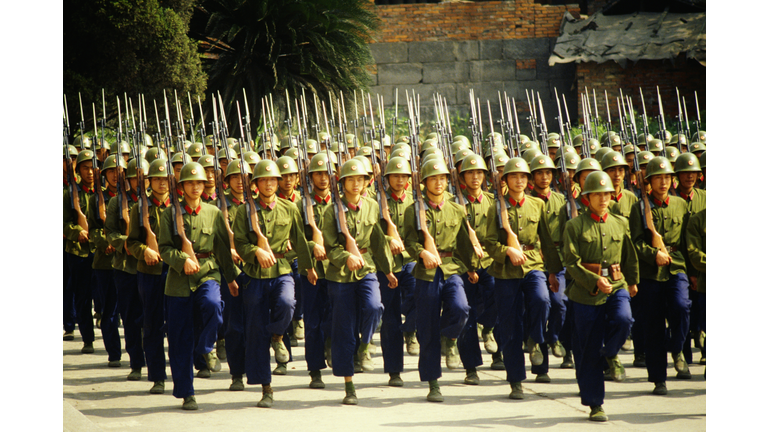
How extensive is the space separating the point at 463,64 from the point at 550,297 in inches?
457

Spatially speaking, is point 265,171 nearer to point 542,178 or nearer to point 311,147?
point 542,178

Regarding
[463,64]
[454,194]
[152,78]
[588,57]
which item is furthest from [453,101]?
[454,194]

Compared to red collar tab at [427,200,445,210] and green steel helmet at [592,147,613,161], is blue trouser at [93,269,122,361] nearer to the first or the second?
red collar tab at [427,200,445,210]

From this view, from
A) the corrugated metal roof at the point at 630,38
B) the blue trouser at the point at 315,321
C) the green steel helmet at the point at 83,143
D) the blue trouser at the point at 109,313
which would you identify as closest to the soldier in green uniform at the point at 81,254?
the blue trouser at the point at 109,313

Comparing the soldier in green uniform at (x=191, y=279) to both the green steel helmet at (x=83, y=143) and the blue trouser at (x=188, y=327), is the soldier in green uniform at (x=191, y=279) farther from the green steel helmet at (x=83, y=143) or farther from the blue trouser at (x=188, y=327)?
the green steel helmet at (x=83, y=143)

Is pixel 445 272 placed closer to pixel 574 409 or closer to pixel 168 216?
pixel 574 409

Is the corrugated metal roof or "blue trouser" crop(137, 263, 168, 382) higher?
the corrugated metal roof

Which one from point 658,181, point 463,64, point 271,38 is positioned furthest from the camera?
point 463,64

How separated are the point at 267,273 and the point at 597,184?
2.49 m

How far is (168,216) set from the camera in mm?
6469

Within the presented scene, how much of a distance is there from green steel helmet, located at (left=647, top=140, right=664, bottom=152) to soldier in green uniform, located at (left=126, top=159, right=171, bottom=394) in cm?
535

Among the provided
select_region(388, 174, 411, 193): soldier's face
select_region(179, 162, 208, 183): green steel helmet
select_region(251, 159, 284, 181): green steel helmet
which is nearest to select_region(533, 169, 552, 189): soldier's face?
select_region(388, 174, 411, 193): soldier's face

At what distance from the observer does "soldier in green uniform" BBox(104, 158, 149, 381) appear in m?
7.30

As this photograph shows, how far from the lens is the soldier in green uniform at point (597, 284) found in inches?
230
